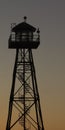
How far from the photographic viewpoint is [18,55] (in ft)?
371

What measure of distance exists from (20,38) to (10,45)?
1.39 meters

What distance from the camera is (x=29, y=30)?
→ 11325 centimetres

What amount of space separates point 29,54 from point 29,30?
2450 millimetres

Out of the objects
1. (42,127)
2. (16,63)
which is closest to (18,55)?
(16,63)

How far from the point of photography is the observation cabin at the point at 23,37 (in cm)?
11238

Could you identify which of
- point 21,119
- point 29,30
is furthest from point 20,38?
point 21,119

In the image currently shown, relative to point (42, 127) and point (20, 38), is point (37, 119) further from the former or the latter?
point (20, 38)

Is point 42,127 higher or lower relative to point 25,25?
lower

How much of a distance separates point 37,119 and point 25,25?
31.7 feet

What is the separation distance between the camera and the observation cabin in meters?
112

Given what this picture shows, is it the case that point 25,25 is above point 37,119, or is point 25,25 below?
above

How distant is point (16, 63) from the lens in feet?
371

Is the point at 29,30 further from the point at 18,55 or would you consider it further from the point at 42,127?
the point at 42,127

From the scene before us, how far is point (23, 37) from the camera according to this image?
4459 inches
